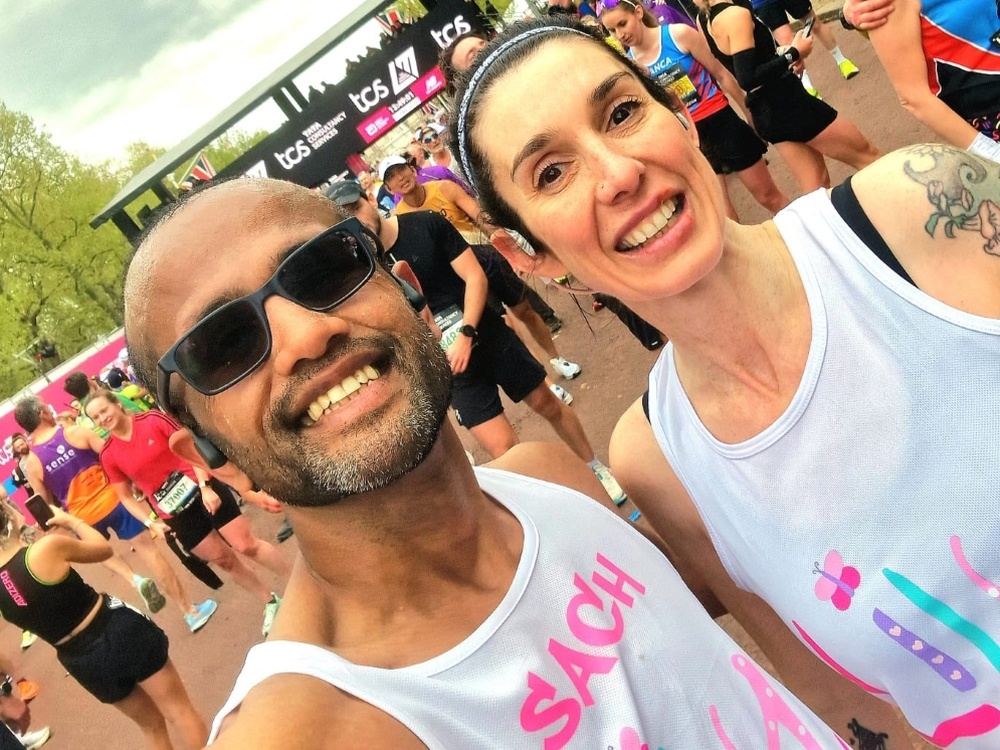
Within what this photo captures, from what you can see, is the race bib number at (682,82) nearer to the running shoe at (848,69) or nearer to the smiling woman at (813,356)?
the smiling woman at (813,356)

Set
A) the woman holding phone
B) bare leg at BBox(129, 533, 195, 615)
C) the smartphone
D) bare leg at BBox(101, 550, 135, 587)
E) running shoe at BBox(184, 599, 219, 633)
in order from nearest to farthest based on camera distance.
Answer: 1. the woman holding phone
2. running shoe at BBox(184, 599, 219, 633)
3. bare leg at BBox(129, 533, 195, 615)
4. the smartphone
5. bare leg at BBox(101, 550, 135, 587)

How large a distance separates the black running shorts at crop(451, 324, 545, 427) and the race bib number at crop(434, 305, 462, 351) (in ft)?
0.48

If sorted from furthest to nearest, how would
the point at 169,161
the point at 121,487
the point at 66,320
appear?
the point at 66,320
the point at 169,161
the point at 121,487

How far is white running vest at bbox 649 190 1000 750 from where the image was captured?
125 cm

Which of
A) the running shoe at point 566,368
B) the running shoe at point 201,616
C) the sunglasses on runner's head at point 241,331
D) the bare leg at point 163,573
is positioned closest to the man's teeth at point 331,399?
the sunglasses on runner's head at point 241,331

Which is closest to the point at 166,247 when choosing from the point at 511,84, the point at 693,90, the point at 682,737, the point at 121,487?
the point at 511,84

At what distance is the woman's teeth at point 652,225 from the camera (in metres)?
1.44

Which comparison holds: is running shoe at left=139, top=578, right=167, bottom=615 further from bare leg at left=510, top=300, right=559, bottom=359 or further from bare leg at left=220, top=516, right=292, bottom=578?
bare leg at left=510, top=300, right=559, bottom=359

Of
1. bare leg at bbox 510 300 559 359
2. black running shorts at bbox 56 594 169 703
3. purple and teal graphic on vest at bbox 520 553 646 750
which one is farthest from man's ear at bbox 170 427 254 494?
bare leg at bbox 510 300 559 359

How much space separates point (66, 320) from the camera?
28875mm

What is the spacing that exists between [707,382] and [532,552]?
→ 1.84 ft

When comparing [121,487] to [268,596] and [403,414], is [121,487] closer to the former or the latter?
[268,596]

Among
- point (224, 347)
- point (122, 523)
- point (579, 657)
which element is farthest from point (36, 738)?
point (579, 657)

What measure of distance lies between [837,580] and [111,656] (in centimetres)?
424
